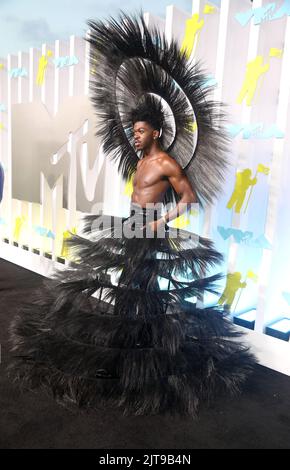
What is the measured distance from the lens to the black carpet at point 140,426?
1.73m

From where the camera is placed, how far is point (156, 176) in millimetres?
2195

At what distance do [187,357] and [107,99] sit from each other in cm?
164

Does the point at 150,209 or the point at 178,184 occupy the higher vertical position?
the point at 178,184

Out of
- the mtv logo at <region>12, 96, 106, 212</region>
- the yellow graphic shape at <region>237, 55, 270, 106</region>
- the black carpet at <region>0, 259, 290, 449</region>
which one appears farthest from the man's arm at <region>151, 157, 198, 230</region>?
the mtv logo at <region>12, 96, 106, 212</region>

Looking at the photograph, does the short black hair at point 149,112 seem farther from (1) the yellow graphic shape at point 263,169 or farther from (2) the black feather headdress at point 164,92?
(1) the yellow graphic shape at point 263,169

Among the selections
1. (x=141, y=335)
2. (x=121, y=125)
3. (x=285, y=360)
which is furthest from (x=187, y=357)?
(x=121, y=125)

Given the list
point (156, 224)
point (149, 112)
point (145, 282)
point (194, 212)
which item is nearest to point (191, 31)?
point (149, 112)

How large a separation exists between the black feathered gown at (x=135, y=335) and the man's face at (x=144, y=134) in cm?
38

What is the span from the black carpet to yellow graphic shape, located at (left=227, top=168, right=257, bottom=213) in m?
1.29

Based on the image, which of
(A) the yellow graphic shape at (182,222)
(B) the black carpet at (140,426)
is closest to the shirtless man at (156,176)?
(A) the yellow graphic shape at (182,222)

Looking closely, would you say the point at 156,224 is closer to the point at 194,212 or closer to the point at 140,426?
the point at 194,212

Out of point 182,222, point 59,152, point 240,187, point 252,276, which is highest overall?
point 59,152

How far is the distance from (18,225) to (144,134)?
341cm

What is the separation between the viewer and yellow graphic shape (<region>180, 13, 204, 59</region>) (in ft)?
9.39
